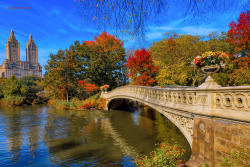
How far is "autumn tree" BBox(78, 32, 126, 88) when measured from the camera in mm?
29094

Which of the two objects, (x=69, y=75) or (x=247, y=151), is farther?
Answer: (x=69, y=75)

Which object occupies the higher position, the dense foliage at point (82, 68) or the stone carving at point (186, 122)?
the dense foliage at point (82, 68)

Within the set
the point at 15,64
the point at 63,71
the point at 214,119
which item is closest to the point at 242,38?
the point at 214,119

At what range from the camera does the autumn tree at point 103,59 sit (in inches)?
1145

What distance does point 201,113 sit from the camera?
18.1ft

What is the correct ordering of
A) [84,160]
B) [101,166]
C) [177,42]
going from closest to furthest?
[101,166]
[84,160]
[177,42]

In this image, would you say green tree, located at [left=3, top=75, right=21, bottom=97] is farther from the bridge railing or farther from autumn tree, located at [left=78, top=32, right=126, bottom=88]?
the bridge railing

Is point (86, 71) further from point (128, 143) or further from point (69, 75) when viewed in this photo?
point (128, 143)

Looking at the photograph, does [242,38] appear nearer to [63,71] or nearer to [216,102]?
[216,102]

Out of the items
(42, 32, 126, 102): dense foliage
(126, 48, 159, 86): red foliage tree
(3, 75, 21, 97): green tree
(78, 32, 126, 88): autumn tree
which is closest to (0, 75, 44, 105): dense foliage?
(3, 75, 21, 97): green tree

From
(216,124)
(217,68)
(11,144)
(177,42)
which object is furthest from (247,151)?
(177,42)

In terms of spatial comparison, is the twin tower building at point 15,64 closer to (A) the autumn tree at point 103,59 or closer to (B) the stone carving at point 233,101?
(A) the autumn tree at point 103,59

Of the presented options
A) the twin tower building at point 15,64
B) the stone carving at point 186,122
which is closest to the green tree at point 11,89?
the stone carving at point 186,122

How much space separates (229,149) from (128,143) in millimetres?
6906
